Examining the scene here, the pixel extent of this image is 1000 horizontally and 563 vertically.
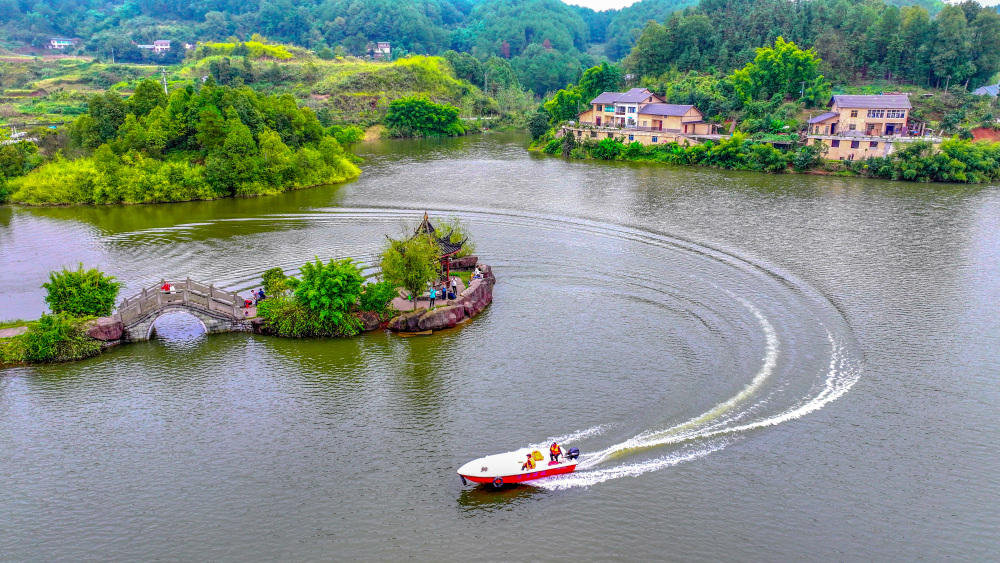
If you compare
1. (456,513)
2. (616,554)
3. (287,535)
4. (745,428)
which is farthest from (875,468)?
(287,535)

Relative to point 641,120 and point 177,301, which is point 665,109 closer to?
point 641,120

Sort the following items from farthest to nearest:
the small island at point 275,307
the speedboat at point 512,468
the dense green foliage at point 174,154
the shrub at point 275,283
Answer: the dense green foliage at point 174,154
the shrub at point 275,283
the small island at point 275,307
the speedboat at point 512,468

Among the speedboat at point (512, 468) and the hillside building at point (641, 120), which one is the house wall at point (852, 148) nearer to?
the hillside building at point (641, 120)

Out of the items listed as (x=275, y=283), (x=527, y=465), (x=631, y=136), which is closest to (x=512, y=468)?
(x=527, y=465)

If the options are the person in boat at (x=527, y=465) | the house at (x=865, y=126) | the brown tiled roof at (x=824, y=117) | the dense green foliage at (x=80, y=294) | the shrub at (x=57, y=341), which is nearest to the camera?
the person in boat at (x=527, y=465)

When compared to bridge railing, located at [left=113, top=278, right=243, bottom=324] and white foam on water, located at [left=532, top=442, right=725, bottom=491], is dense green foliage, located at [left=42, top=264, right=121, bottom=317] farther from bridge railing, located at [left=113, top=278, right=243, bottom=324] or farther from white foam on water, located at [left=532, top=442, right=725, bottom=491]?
white foam on water, located at [left=532, top=442, right=725, bottom=491]

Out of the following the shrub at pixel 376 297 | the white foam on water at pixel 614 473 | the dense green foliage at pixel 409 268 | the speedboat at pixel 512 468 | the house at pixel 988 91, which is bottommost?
the white foam on water at pixel 614 473

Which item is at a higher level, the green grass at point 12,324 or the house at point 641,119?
the house at point 641,119

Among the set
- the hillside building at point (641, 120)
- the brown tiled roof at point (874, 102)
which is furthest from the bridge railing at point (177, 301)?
the brown tiled roof at point (874, 102)
